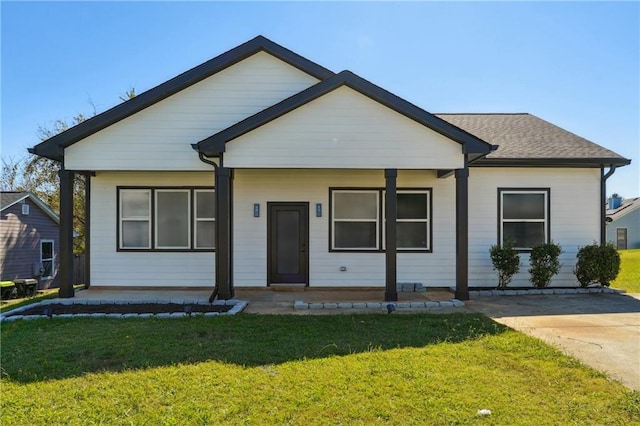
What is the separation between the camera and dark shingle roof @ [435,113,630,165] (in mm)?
9391

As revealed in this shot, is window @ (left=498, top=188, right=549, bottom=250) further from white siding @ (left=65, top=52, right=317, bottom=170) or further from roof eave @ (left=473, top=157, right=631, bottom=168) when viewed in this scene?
white siding @ (left=65, top=52, right=317, bottom=170)

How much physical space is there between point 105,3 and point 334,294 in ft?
29.5

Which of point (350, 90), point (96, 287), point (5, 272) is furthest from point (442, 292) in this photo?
point (5, 272)

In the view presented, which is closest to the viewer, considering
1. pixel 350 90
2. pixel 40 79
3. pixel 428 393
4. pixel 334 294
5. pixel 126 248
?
pixel 428 393

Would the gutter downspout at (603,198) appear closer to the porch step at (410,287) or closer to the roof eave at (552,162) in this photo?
the roof eave at (552,162)

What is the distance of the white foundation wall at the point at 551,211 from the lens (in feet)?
31.8

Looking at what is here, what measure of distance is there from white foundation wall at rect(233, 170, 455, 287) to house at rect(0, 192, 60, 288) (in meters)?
13.3

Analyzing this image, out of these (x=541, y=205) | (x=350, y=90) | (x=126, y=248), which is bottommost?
(x=126, y=248)

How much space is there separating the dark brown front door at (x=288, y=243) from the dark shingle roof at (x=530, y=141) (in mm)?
4615

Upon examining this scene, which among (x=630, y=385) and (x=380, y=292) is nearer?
(x=630, y=385)

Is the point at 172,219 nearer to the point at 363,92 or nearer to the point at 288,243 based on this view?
the point at 288,243

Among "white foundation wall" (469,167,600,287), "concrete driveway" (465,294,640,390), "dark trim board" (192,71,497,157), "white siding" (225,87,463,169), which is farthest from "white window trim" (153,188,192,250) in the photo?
"white foundation wall" (469,167,600,287)

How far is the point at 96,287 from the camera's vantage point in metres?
9.61

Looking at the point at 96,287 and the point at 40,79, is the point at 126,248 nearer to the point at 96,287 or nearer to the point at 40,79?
the point at 96,287
